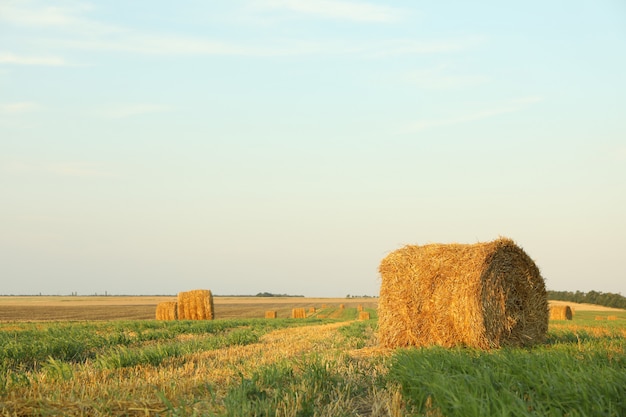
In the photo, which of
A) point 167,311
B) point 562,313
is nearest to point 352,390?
point 167,311

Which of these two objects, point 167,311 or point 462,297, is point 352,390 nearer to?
point 462,297

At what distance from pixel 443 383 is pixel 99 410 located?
9.67ft

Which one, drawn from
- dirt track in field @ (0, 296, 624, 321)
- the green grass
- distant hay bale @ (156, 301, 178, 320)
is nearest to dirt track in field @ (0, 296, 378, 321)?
dirt track in field @ (0, 296, 624, 321)

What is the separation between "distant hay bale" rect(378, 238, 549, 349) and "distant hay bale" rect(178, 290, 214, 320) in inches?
814

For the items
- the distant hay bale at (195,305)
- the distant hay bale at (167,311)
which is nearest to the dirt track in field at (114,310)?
the distant hay bale at (167,311)

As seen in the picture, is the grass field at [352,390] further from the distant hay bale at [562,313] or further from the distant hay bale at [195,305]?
A: the distant hay bale at [562,313]

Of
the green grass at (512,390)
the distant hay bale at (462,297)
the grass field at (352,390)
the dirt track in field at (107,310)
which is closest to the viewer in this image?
the green grass at (512,390)

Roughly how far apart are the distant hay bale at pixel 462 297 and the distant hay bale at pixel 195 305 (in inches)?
814

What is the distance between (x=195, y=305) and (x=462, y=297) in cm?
2304

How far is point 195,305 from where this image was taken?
32.3 meters

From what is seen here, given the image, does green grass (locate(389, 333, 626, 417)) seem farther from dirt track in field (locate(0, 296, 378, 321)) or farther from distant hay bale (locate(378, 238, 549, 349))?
dirt track in field (locate(0, 296, 378, 321))

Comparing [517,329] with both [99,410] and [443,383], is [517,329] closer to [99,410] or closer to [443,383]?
[443,383]

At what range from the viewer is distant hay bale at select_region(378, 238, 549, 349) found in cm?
1156

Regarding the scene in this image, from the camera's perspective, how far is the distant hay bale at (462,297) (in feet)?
37.9
